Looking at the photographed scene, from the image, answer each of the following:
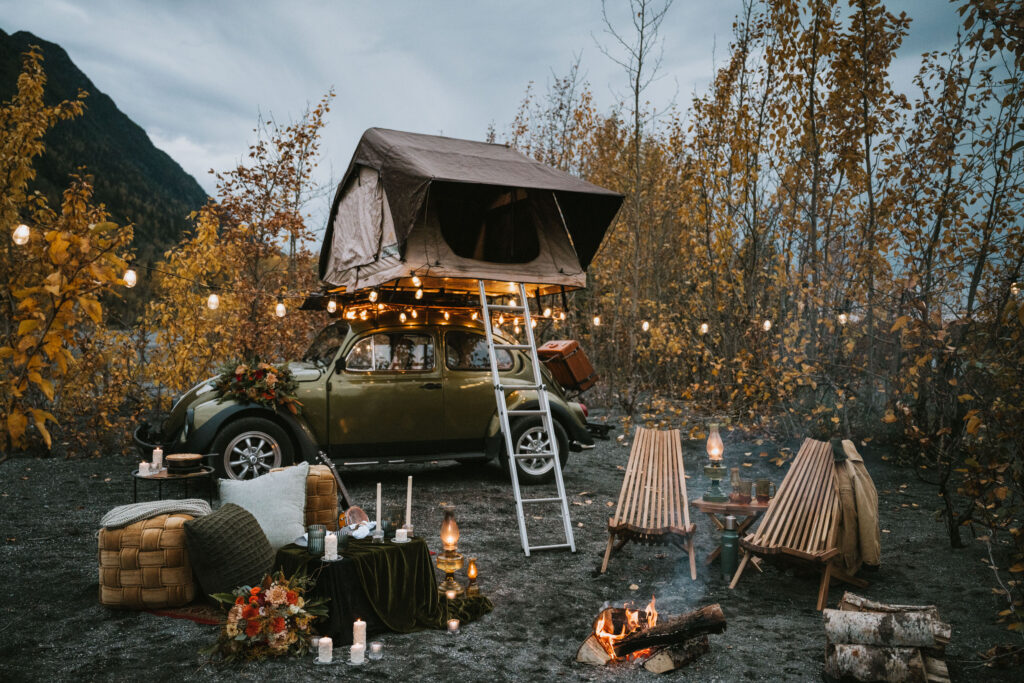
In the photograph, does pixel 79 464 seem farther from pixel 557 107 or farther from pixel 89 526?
pixel 557 107

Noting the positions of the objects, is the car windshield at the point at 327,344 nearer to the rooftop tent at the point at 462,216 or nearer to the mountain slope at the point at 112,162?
the rooftop tent at the point at 462,216

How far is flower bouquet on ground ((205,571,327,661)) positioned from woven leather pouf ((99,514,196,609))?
1.88 ft

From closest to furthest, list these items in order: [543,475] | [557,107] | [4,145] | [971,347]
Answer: [971,347] < [4,145] < [543,475] < [557,107]

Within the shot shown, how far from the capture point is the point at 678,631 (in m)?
3.93

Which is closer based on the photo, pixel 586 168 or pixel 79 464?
pixel 79 464

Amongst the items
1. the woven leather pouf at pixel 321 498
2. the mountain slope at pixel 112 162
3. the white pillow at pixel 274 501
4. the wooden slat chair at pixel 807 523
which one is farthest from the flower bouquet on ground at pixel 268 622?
the mountain slope at pixel 112 162

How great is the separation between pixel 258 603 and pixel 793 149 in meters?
8.75

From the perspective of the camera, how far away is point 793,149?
380 inches

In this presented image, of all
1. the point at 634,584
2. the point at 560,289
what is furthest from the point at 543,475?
the point at 634,584

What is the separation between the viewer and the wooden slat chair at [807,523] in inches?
193

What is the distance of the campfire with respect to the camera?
389cm

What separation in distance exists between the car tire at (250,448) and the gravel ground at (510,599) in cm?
94

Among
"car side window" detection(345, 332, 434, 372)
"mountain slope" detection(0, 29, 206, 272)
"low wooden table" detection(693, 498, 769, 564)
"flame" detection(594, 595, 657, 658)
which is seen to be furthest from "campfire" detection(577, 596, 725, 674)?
"mountain slope" detection(0, 29, 206, 272)

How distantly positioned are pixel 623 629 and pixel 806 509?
2.13 meters
